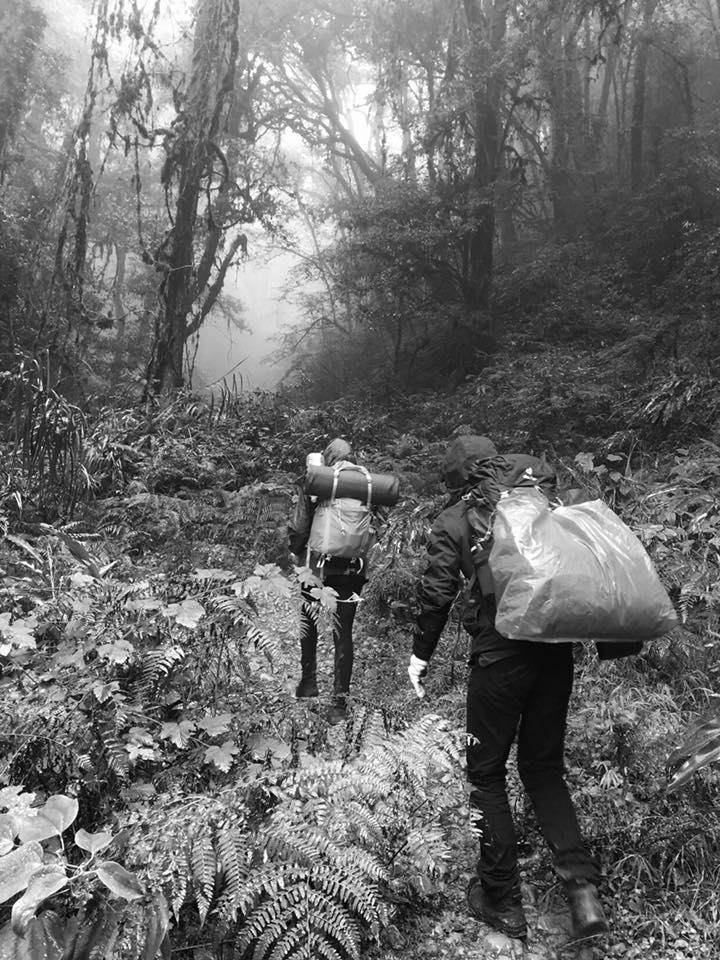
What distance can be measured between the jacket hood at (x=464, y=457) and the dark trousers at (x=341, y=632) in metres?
1.25

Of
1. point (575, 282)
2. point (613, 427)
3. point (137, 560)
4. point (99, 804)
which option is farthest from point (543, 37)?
point (99, 804)

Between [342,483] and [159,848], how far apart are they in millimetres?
2236

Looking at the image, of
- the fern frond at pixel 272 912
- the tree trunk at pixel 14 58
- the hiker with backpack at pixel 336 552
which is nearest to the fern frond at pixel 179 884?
the fern frond at pixel 272 912

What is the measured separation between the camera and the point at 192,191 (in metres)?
11.9

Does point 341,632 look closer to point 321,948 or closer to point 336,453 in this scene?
point 336,453

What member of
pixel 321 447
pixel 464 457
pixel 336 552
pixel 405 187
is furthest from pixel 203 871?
pixel 405 187

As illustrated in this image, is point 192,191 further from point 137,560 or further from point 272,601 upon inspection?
point 272,601

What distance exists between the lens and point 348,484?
150 inches

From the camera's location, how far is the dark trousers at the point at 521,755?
2.46 metres

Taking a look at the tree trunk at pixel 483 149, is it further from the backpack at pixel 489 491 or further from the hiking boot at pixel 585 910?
the hiking boot at pixel 585 910

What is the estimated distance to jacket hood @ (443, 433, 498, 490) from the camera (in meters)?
2.90

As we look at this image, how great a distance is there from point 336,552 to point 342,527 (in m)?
0.16

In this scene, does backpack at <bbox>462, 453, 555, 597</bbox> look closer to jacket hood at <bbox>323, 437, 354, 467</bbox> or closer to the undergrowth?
the undergrowth

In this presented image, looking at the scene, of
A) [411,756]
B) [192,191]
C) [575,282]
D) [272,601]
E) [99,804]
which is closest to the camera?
[99,804]
